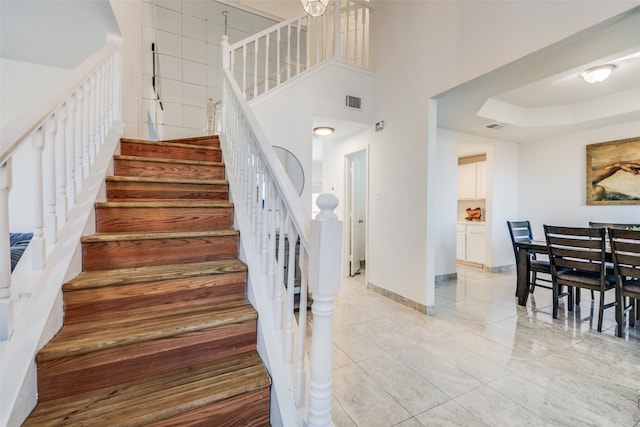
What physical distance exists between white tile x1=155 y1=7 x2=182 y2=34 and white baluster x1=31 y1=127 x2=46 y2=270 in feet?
13.5

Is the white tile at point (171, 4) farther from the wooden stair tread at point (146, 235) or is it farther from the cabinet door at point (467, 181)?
the cabinet door at point (467, 181)

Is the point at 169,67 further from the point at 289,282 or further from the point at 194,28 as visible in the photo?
the point at 289,282

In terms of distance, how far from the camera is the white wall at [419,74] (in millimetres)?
2059

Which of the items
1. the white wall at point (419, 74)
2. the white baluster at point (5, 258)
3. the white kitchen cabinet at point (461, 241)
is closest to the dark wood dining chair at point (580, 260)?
the white wall at point (419, 74)

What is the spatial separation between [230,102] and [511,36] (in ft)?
7.76

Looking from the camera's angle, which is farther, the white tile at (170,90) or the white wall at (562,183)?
the white tile at (170,90)

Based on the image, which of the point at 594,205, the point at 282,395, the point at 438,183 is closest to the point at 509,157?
the point at 594,205

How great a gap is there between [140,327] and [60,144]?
1011 millimetres

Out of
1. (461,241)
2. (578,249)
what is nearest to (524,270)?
(578,249)

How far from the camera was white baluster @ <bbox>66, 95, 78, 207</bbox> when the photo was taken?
147cm

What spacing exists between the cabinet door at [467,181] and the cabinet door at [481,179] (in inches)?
2.5

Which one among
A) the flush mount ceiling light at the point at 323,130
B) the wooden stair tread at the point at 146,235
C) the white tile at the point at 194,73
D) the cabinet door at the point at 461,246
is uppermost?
the white tile at the point at 194,73

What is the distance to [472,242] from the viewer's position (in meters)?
5.34

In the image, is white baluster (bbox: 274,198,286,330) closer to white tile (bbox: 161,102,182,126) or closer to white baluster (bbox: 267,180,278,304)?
white baluster (bbox: 267,180,278,304)
